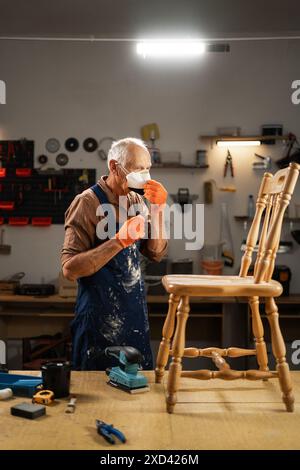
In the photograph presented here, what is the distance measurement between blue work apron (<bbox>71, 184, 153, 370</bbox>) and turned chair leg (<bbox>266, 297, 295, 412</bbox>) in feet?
2.80

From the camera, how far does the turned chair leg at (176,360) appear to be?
1.62 meters

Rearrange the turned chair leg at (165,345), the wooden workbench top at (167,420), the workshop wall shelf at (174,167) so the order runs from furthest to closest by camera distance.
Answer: the workshop wall shelf at (174,167) < the turned chair leg at (165,345) < the wooden workbench top at (167,420)

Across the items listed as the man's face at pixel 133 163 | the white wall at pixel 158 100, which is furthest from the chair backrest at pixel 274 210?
the white wall at pixel 158 100

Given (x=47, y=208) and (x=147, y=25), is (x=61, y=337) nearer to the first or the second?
(x=47, y=208)

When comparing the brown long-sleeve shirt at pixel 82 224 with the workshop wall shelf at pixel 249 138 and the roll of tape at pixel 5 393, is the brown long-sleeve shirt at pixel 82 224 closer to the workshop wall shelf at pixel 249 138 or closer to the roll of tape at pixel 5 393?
the roll of tape at pixel 5 393

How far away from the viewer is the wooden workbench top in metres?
1.37

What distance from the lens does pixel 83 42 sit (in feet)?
18.3

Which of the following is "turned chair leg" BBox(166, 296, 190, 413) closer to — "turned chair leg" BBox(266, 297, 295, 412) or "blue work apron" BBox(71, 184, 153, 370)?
"turned chair leg" BBox(266, 297, 295, 412)

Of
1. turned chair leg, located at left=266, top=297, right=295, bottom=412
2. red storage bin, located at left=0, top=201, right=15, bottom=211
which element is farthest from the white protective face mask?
red storage bin, located at left=0, top=201, right=15, bottom=211

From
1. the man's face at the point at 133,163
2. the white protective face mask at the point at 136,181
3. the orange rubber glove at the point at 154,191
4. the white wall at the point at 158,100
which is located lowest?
the orange rubber glove at the point at 154,191

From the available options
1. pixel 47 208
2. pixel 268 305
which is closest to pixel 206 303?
pixel 47 208

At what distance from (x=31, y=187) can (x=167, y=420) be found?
4.38m

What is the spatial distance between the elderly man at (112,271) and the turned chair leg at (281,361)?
75 centimetres
